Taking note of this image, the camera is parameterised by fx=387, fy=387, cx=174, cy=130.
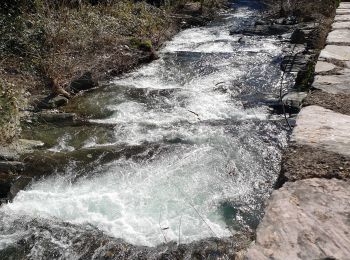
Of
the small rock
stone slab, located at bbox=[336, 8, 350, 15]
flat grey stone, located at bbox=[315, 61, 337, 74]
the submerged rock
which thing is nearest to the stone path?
flat grey stone, located at bbox=[315, 61, 337, 74]

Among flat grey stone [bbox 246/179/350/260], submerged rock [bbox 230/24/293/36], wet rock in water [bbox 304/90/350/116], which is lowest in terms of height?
submerged rock [bbox 230/24/293/36]

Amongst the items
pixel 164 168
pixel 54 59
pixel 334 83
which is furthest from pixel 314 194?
pixel 54 59

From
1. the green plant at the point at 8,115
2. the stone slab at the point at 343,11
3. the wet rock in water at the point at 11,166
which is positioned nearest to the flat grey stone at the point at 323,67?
the stone slab at the point at 343,11

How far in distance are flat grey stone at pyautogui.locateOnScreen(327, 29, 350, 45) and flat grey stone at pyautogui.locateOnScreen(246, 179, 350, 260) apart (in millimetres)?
2563

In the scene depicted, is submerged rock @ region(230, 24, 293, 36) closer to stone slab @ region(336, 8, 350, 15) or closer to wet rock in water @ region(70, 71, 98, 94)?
wet rock in water @ region(70, 71, 98, 94)

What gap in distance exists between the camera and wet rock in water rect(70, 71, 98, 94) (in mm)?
7295

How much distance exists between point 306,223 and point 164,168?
143 inches

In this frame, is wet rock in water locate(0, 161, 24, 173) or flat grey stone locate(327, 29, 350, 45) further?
wet rock in water locate(0, 161, 24, 173)

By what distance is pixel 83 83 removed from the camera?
737cm

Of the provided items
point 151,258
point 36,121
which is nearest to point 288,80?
point 36,121

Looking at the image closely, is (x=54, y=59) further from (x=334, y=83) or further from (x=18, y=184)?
(x=334, y=83)

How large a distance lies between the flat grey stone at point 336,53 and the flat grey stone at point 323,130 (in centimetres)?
119

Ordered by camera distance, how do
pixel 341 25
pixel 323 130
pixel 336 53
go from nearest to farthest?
pixel 323 130 → pixel 336 53 → pixel 341 25

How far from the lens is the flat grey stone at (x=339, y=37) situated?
11.6ft
